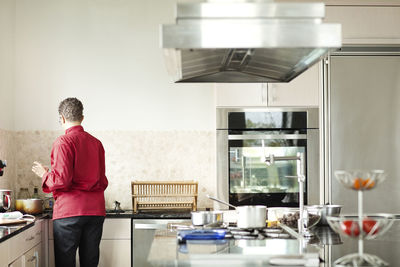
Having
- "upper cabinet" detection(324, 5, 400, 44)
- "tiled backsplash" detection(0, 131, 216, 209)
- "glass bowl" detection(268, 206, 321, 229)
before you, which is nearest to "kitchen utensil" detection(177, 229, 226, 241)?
"glass bowl" detection(268, 206, 321, 229)

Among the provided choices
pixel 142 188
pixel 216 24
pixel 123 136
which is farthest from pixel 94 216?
pixel 216 24

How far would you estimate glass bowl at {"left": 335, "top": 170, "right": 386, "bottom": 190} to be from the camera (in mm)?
2059

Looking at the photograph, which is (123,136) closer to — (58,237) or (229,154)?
(229,154)

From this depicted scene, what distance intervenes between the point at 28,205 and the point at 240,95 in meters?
1.87

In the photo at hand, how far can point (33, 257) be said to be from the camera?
418cm

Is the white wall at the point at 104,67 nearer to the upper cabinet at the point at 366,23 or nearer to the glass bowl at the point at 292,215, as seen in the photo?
the upper cabinet at the point at 366,23

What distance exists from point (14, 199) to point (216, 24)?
3.16 m

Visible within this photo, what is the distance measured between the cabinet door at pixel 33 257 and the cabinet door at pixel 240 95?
176cm

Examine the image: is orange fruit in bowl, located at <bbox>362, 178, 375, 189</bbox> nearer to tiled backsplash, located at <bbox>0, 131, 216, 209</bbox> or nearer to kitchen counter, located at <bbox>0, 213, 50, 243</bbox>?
kitchen counter, located at <bbox>0, 213, 50, 243</bbox>

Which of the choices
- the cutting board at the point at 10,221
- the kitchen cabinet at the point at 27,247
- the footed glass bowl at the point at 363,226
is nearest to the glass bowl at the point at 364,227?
the footed glass bowl at the point at 363,226

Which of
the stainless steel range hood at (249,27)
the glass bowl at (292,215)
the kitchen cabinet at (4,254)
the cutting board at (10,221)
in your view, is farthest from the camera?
the cutting board at (10,221)

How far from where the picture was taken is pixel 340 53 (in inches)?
189

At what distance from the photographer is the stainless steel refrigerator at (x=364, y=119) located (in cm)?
477

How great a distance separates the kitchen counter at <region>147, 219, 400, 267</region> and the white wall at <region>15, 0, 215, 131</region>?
2421 mm
